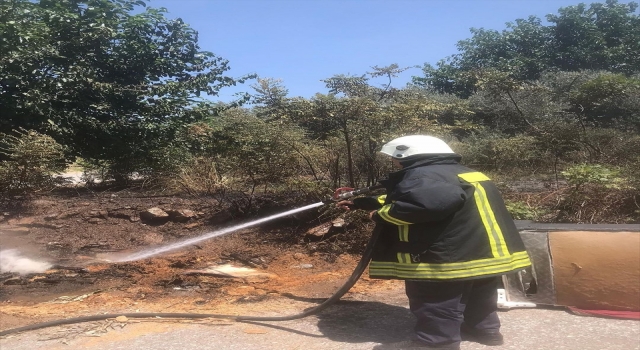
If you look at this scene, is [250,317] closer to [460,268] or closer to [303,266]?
[460,268]

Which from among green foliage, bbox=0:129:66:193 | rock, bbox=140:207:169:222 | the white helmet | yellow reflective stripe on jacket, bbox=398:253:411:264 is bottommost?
yellow reflective stripe on jacket, bbox=398:253:411:264

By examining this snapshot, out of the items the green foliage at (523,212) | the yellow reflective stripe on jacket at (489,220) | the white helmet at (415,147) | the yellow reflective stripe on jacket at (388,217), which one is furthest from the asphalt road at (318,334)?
the green foliage at (523,212)

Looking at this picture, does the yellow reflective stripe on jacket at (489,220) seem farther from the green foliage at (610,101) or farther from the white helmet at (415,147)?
the green foliage at (610,101)

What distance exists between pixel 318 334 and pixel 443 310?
0.98 m

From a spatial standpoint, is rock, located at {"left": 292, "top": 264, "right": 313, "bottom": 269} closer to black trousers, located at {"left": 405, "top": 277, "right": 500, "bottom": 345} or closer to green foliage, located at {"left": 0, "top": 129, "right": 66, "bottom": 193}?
black trousers, located at {"left": 405, "top": 277, "right": 500, "bottom": 345}

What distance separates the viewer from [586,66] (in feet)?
63.9

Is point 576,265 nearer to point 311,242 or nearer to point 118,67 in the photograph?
point 311,242

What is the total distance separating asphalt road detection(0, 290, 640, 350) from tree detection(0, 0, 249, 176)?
252 inches

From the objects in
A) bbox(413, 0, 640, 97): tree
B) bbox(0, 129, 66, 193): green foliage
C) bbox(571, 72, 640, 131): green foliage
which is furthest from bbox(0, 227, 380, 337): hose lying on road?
bbox(413, 0, 640, 97): tree

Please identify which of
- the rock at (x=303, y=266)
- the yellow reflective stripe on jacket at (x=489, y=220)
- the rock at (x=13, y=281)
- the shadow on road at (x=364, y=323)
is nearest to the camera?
the yellow reflective stripe on jacket at (x=489, y=220)

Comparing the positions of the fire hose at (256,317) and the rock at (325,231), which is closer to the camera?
the fire hose at (256,317)

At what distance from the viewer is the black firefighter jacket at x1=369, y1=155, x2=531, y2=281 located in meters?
3.24

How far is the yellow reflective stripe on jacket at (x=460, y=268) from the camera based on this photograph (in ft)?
10.7

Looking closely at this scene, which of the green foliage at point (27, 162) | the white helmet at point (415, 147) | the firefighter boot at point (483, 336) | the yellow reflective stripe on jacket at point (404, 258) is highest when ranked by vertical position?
the green foliage at point (27, 162)
